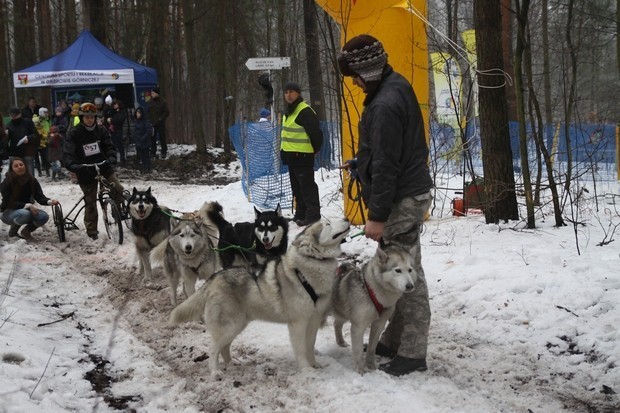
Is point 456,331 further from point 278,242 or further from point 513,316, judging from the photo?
point 278,242

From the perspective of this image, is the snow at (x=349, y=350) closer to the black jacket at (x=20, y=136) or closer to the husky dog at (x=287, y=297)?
the husky dog at (x=287, y=297)

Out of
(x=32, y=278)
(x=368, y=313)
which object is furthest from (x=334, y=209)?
(x=368, y=313)

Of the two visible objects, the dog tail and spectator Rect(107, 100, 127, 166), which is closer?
the dog tail

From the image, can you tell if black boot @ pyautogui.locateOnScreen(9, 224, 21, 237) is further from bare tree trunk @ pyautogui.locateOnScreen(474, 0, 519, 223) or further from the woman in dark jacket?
bare tree trunk @ pyautogui.locateOnScreen(474, 0, 519, 223)

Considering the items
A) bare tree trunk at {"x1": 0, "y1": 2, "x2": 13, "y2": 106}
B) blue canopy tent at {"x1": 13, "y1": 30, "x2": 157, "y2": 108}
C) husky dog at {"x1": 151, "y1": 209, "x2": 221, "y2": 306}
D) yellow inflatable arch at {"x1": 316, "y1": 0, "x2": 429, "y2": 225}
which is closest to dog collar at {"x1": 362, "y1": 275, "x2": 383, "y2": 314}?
husky dog at {"x1": 151, "y1": 209, "x2": 221, "y2": 306}

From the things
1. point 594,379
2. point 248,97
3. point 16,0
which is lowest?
point 594,379

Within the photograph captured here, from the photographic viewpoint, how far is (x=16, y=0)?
2331cm

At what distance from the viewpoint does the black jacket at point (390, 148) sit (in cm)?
354

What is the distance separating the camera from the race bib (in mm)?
8467

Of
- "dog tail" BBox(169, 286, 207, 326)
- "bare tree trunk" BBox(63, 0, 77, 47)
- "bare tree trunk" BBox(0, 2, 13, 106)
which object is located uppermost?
"bare tree trunk" BBox(63, 0, 77, 47)

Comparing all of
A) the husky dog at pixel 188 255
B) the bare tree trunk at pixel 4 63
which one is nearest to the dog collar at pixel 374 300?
the husky dog at pixel 188 255

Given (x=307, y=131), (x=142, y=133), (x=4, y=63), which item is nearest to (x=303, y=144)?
(x=307, y=131)

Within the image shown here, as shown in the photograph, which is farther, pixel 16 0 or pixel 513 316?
pixel 16 0

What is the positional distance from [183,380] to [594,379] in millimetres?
2754
